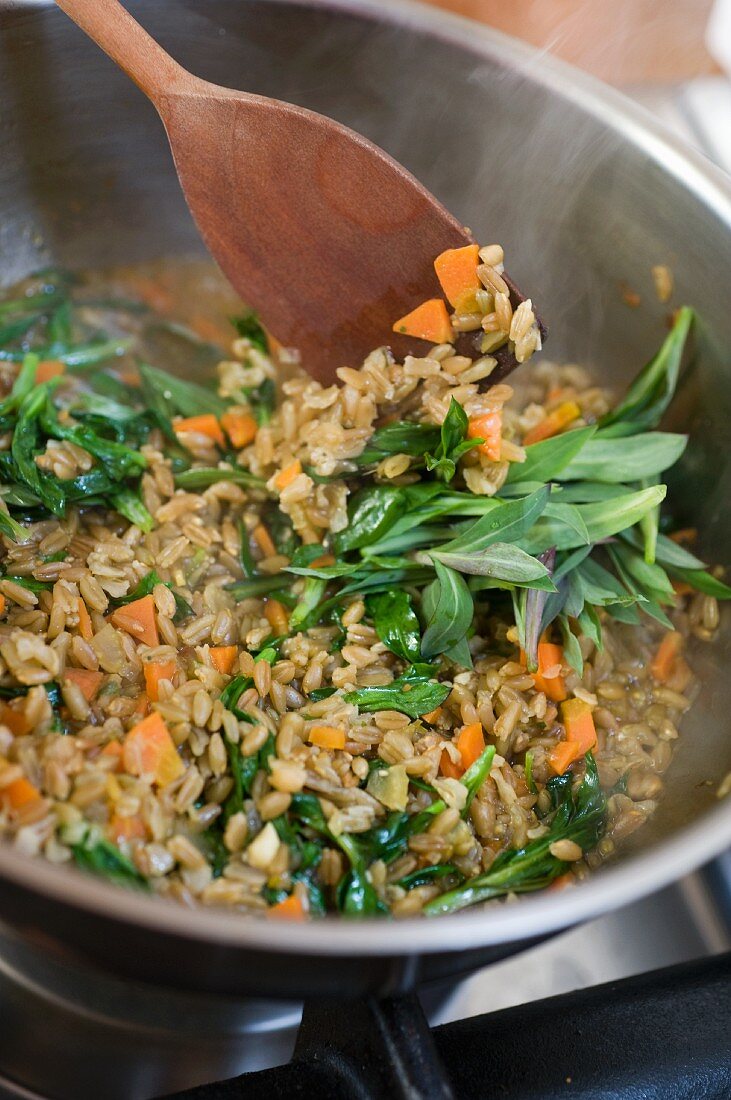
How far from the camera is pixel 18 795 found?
137cm

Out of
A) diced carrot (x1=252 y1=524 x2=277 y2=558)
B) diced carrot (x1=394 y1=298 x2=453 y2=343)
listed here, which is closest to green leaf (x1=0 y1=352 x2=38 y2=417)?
diced carrot (x1=252 y1=524 x2=277 y2=558)

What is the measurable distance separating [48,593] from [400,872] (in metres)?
0.86

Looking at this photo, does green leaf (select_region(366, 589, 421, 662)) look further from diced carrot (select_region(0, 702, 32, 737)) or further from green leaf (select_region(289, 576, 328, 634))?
diced carrot (select_region(0, 702, 32, 737))

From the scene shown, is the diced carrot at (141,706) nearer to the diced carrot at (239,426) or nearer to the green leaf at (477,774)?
the green leaf at (477,774)

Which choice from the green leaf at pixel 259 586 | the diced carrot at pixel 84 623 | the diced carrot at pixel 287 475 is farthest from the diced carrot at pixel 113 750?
the diced carrot at pixel 287 475

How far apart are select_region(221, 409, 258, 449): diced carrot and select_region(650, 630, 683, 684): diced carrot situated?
1.06 meters

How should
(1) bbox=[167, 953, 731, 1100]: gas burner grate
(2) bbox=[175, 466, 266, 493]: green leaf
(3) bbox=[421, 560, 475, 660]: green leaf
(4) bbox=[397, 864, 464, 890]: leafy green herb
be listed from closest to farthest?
(1) bbox=[167, 953, 731, 1100]: gas burner grate → (4) bbox=[397, 864, 464, 890]: leafy green herb → (3) bbox=[421, 560, 475, 660]: green leaf → (2) bbox=[175, 466, 266, 493]: green leaf

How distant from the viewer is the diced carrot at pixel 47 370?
2.33 meters

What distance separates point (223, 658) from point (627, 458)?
96 centimetres

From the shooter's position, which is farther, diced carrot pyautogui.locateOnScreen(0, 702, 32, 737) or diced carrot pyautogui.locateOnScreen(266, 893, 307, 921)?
diced carrot pyautogui.locateOnScreen(0, 702, 32, 737)

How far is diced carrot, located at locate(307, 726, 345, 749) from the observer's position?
5.62 feet

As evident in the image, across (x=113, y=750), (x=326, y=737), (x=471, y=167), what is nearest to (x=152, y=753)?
(x=113, y=750)

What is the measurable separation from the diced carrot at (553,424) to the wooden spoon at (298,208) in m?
0.29

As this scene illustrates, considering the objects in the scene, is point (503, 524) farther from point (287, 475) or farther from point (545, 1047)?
point (545, 1047)
